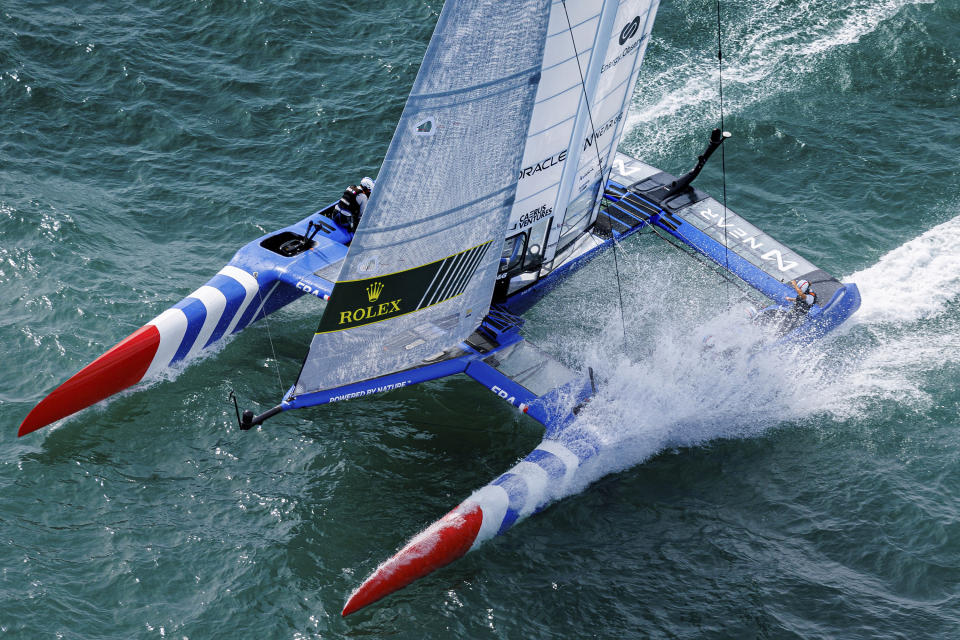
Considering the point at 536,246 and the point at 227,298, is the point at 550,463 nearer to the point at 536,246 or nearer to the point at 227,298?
the point at 536,246

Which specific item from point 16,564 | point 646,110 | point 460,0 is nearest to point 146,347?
point 16,564

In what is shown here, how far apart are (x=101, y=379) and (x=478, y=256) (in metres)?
4.91

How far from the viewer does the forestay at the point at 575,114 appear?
445 inches

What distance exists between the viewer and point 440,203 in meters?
11.0

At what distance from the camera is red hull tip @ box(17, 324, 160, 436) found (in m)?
12.1

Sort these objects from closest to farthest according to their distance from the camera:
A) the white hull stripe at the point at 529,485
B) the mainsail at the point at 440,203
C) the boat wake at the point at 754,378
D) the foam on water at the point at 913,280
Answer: the mainsail at the point at 440,203 < the white hull stripe at the point at 529,485 < the boat wake at the point at 754,378 < the foam on water at the point at 913,280

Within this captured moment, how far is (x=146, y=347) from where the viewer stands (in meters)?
12.7

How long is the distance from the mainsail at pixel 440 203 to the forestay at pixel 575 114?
0.65 m

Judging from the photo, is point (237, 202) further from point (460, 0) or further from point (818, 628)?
point (818, 628)

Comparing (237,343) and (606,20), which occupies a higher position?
(606,20)

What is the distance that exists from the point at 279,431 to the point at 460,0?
19.3 feet

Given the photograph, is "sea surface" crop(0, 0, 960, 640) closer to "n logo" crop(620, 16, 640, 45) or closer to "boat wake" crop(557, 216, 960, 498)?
"boat wake" crop(557, 216, 960, 498)

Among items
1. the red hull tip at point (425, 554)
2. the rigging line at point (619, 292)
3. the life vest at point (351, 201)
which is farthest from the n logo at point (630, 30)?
the red hull tip at point (425, 554)

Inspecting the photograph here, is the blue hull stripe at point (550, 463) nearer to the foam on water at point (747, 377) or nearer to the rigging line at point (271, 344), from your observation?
the foam on water at point (747, 377)
